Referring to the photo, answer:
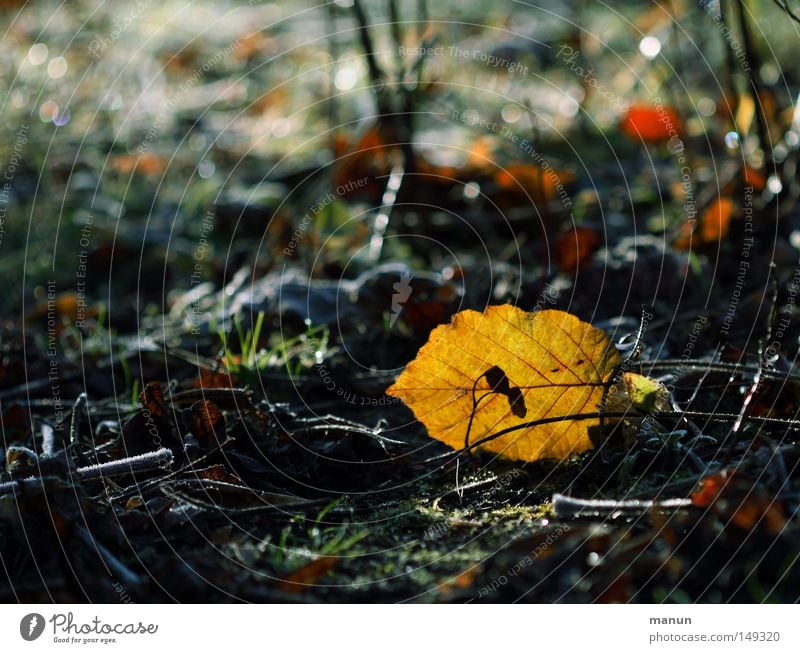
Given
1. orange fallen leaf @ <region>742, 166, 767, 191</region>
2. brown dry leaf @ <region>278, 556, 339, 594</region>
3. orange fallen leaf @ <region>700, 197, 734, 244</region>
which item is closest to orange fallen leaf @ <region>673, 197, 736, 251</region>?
orange fallen leaf @ <region>700, 197, 734, 244</region>

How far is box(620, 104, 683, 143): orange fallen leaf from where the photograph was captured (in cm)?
354

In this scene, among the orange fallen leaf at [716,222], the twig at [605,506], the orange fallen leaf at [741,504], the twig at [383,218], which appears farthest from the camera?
the twig at [383,218]

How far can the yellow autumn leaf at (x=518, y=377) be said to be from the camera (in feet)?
5.35

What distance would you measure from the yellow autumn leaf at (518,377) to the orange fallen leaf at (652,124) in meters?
2.10

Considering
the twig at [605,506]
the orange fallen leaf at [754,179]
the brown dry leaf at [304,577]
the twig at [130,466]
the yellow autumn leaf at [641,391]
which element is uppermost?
the orange fallen leaf at [754,179]

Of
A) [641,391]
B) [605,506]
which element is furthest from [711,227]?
[605,506]

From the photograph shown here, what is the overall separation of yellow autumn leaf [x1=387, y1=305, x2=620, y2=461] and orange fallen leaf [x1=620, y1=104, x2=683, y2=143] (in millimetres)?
2099

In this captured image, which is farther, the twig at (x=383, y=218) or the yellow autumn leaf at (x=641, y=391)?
the twig at (x=383, y=218)

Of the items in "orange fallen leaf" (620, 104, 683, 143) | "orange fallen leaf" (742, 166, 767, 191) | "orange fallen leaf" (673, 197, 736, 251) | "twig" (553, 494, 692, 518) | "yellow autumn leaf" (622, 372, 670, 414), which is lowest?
"twig" (553, 494, 692, 518)

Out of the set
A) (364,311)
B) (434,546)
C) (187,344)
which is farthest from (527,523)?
(187,344)

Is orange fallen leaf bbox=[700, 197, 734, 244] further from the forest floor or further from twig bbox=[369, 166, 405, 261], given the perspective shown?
twig bbox=[369, 166, 405, 261]

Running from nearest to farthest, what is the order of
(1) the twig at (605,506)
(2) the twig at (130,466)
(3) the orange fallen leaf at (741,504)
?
(3) the orange fallen leaf at (741,504) < (1) the twig at (605,506) < (2) the twig at (130,466)

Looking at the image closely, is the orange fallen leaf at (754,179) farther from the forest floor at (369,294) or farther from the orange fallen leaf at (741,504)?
the orange fallen leaf at (741,504)

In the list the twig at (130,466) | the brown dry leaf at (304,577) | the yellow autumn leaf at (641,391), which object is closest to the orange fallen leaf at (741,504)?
the yellow autumn leaf at (641,391)
